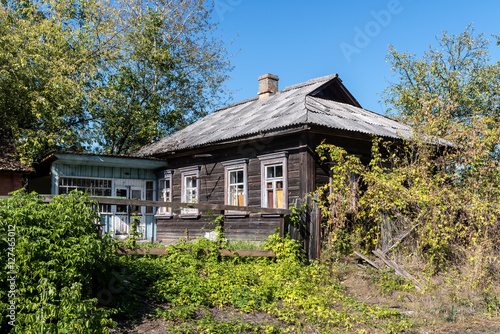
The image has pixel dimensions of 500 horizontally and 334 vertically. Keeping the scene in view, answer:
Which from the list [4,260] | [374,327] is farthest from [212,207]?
[4,260]

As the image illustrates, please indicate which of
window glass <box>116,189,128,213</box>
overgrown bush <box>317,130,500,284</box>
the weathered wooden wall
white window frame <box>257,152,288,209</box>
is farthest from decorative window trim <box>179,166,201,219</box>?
overgrown bush <box>317,130,500,284</box>

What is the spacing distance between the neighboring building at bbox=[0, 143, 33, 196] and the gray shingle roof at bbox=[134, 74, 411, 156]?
4.40 meters

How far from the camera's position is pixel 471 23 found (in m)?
26.7

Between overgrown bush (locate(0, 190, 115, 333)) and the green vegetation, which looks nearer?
overgrown bush (locate(0, 190, 115, 333))

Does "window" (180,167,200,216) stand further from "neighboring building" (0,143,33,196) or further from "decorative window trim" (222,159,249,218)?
"neighboring building" (0,143,33,196)

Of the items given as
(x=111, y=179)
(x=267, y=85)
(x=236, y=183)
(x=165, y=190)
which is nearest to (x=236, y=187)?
(x=236, y=183)

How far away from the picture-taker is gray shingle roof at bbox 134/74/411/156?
1239 centimetres

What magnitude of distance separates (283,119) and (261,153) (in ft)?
3.96

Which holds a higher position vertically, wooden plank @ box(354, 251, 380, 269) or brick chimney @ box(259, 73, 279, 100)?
brick chimney @ box(259, 73, 279, 100)

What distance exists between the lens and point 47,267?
496cm

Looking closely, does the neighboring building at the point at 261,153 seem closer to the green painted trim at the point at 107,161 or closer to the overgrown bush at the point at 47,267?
the green painted trim at the point at 107,161

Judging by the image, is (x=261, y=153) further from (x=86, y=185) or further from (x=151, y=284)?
(x=151, y=284)

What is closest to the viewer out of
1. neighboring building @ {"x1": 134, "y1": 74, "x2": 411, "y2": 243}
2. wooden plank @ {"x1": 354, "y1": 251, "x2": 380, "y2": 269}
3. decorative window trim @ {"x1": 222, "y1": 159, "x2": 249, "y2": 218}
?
wooden plank @ {"x1": 354, "y1": 251, "x2": 380, "y2": 269}

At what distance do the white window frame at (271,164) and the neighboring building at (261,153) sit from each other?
0.03 m
